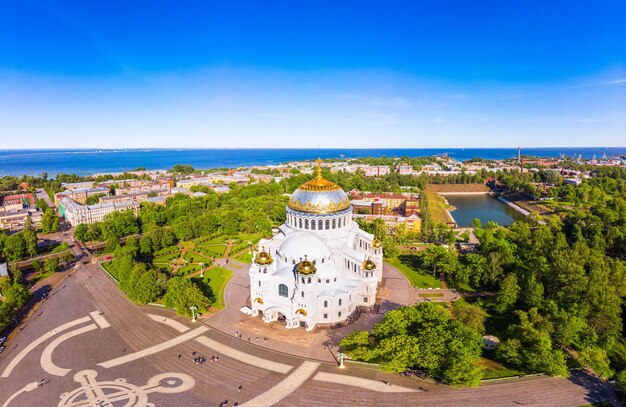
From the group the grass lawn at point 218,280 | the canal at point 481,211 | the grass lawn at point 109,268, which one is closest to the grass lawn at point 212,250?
the grass lawn at point 218,280

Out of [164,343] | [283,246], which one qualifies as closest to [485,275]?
[283,246]

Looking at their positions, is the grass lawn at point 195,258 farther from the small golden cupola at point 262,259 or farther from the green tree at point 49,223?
the green tree at point 49,223

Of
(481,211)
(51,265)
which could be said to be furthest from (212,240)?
(481,211)

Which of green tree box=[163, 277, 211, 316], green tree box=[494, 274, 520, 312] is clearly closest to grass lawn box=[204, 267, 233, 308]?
green tree box=[163, 277, 211, 316]

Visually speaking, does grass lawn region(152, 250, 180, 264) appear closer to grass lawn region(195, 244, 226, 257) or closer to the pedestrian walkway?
grass lawn region(195, 244, 226, 257)

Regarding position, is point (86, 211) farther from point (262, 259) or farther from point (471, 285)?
point (471, 285)

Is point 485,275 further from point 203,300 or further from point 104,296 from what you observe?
point 104,296
